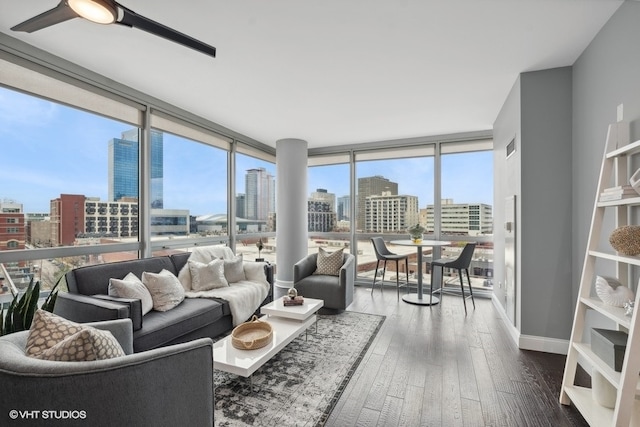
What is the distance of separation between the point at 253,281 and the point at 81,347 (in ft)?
8.62

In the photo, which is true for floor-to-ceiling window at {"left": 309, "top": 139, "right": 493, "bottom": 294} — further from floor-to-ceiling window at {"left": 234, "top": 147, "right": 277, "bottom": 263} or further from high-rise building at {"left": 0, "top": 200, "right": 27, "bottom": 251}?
high-rise building at {"left": 0, "top": 200, "right": 27, "bottom": 251}

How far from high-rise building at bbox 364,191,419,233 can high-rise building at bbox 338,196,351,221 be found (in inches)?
13.3

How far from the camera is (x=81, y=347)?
1.13 m

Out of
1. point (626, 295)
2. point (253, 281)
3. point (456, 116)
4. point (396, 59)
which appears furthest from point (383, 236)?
point (626, 295)

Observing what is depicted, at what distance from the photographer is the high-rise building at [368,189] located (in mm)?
5570

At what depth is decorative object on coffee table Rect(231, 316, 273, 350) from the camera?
214 centimetres

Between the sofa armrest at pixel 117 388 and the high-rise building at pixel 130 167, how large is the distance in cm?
273

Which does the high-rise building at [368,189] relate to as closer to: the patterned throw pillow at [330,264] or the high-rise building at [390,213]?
the high-rise building at [390,213]

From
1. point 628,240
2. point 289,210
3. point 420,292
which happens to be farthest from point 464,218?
point 628,240

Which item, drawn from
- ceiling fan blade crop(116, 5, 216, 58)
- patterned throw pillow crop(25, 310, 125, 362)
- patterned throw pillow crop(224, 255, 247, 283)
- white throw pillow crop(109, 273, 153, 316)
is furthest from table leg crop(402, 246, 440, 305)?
patterned throw pillow crop(25, 310, 125, 362)

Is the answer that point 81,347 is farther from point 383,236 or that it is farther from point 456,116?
point 383,236

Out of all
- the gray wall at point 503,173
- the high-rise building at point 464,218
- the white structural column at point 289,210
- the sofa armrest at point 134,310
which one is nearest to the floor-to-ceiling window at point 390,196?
the high-rise building at point 464,218

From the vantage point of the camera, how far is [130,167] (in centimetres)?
350

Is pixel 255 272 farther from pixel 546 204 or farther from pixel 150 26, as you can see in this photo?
pixel 546 204
